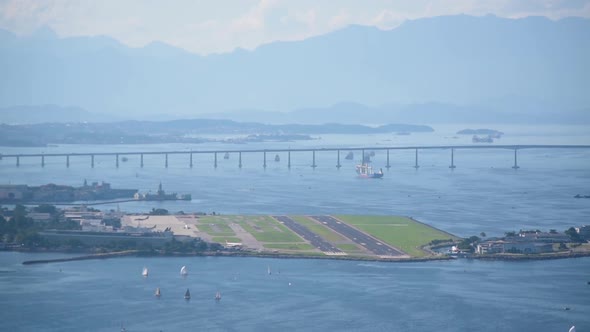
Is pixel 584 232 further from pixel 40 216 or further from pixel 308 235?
pixel 40 216

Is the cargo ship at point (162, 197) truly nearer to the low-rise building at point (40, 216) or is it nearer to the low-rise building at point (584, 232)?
the low-rise building at point (40, 216)

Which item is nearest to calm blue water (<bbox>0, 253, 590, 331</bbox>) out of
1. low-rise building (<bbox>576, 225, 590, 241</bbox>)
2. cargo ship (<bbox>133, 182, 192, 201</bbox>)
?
low-rise building (<bbox>576, 225, 590, 241</bbox>)

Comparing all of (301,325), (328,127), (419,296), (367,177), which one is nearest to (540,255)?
(419,296)

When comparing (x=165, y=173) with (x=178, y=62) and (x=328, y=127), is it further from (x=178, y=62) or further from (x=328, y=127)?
(x=178, y=62)

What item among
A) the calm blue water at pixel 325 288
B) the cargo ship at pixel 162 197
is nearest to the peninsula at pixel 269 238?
the calm blue water at pixel 325 288

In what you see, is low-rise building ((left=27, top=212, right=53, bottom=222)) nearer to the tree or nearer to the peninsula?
the peninsula
